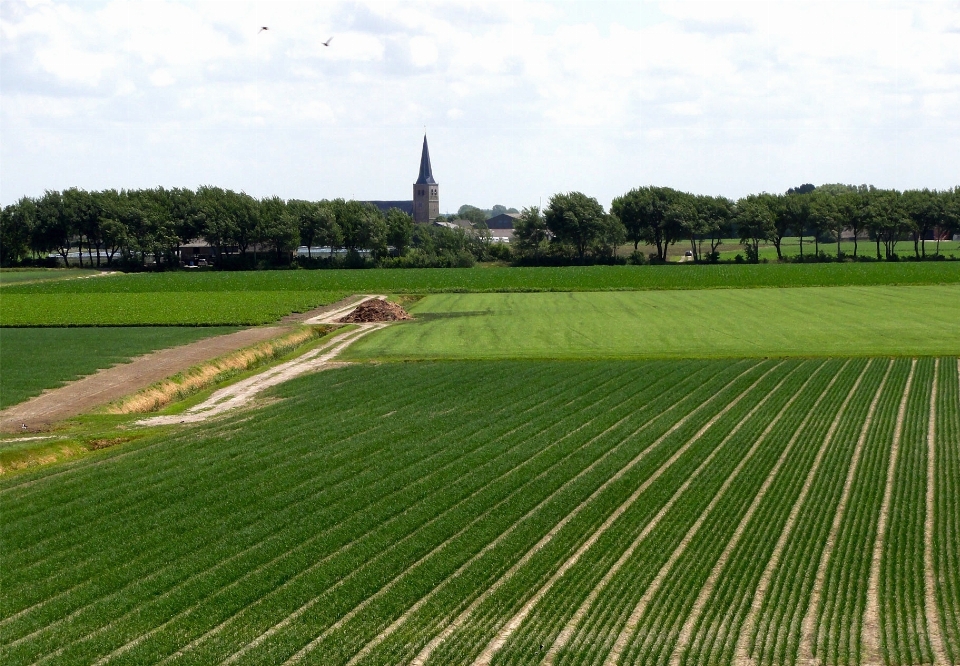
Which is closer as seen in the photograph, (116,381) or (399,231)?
(116,381)

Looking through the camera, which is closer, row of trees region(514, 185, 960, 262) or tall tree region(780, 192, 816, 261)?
row of trees region(514, 185, 960, 262)

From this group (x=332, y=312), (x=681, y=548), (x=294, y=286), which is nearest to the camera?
(x=681, y=548)

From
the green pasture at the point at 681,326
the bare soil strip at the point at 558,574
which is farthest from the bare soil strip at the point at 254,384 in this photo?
the bare soil strip at the point at 558,574

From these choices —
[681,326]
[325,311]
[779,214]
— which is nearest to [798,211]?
[779,214]

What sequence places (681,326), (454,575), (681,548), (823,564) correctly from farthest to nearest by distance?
(681,326) < (681,548) < (823,564) < (454,575)

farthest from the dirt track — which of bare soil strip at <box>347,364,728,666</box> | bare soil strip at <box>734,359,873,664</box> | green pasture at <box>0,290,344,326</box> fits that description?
bare soil strip at <box>734,359,873,664</box>

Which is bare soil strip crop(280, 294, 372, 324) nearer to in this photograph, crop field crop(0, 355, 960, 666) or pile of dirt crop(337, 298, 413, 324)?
pile of dirt crop(337, 298, 413, 324)

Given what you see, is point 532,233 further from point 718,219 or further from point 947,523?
point 947,523
